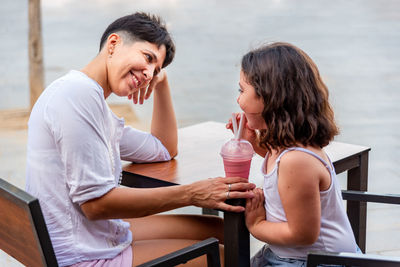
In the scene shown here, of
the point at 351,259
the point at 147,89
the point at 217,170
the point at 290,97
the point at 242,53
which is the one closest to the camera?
the point at 351,259

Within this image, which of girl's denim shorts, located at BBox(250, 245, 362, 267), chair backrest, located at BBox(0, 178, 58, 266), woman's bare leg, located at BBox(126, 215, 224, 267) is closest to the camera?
chair backrest, located at BBox(0, 178, 58, 266)

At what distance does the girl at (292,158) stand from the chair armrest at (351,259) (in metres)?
0.09

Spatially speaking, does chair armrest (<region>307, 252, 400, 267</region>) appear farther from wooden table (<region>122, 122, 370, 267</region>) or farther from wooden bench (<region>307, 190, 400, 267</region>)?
wooden table (<region>122, 122, 370, 267</region>)

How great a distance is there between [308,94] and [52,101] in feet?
2.20

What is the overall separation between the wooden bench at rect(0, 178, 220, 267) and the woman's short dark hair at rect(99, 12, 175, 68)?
0.65 metres

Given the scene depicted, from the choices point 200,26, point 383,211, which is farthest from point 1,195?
point 200,26

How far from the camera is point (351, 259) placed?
137 centimetres

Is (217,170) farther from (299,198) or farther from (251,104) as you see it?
(299,198)

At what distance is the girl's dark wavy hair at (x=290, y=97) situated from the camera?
1515 mm

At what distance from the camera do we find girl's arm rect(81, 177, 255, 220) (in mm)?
1488

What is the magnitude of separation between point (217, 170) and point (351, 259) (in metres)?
0.62

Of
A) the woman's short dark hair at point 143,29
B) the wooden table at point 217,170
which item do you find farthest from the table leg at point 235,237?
the woman's short dark hair at point 143,29

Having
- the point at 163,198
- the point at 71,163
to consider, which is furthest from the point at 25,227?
the point at 163,198

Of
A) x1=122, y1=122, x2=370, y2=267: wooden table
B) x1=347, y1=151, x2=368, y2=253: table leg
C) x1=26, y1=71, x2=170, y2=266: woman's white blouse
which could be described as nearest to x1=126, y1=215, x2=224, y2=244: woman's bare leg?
x1=122, y1=122, x2=370, y2=267: wooden table
